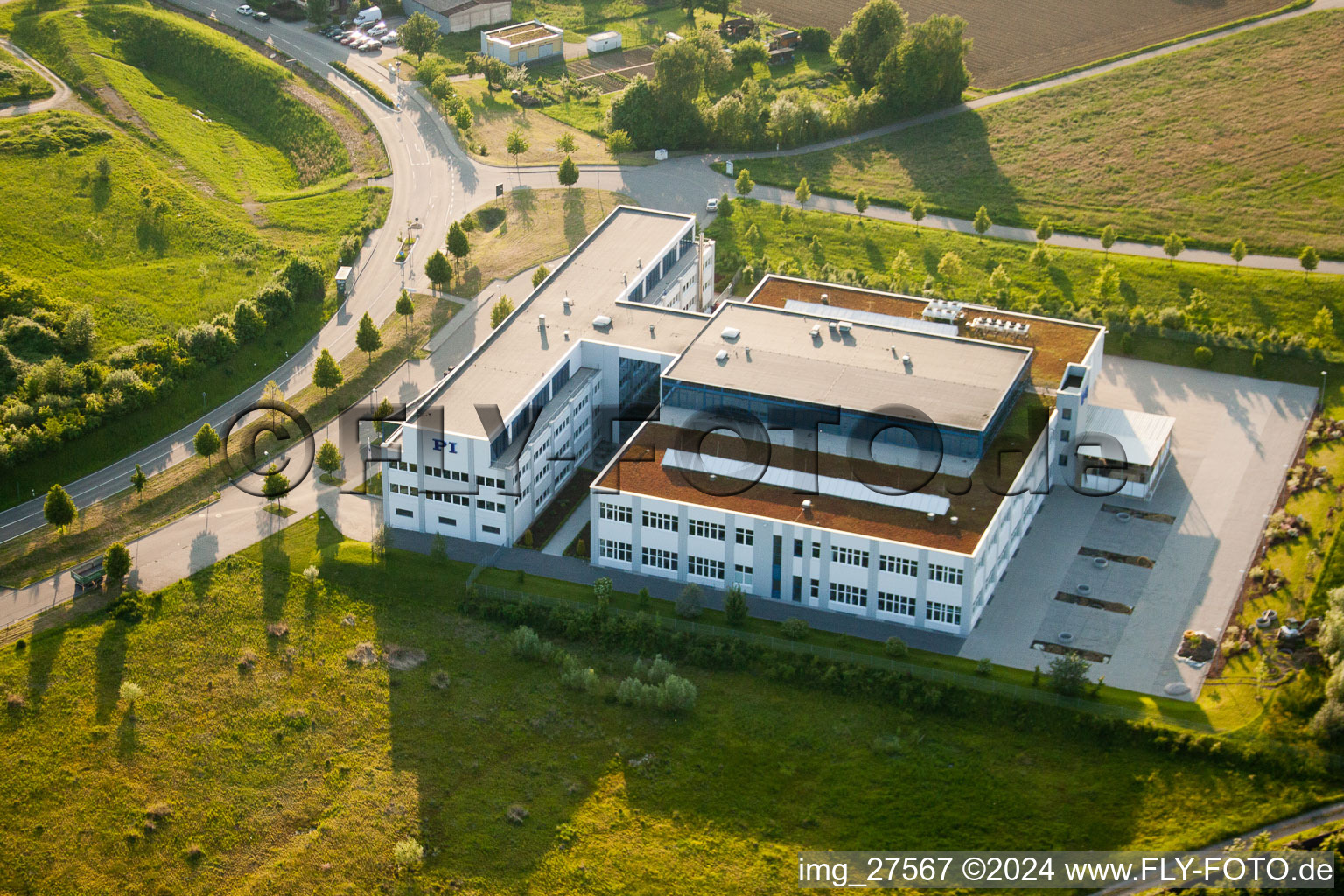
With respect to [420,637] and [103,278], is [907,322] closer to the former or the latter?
[420,637]


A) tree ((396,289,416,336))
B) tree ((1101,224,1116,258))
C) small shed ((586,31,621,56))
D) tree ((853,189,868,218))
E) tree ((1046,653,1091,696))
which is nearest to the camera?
tree ((1046,653,1091,696))

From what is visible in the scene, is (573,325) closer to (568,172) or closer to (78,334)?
(568,172)

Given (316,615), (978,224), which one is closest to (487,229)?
(978,224)

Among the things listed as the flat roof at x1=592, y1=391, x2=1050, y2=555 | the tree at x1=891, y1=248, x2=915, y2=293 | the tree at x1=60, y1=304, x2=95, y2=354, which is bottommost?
the flat roof at x1=592, y1=391, x2=1050, y2=555

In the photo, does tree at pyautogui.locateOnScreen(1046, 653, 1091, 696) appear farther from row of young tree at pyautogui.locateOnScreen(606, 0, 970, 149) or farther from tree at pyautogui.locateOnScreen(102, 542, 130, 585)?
row of young tree at pyautogui.locateOnScreen(606, 0, 970, 149)

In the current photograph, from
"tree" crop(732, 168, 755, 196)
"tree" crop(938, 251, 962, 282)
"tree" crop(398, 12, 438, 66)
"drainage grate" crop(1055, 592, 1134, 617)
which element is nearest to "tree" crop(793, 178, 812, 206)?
"tree" crop(732, 168, 755, 196)

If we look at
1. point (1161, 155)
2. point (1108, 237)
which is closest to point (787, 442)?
point (1108, 237)

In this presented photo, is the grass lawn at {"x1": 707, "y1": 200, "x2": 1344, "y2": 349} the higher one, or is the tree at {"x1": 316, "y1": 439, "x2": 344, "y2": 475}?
the grass lawn at {"x1": 707, "y1": 200, "x2": 1344, "y2": 349}
